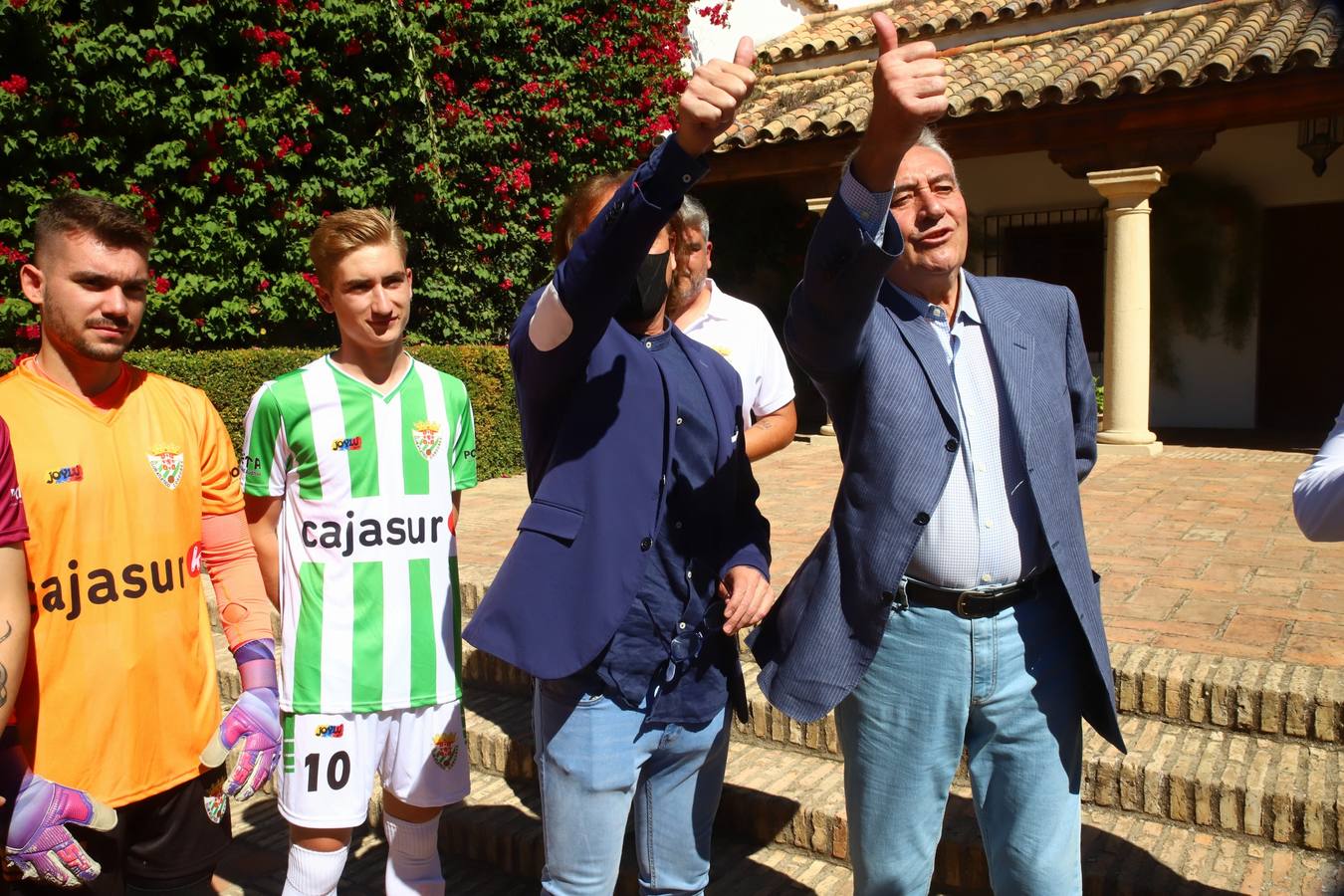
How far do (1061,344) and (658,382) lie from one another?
0.85 metres

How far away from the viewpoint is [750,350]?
3.27 metres

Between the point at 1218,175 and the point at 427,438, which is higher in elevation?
the point at 1218,175

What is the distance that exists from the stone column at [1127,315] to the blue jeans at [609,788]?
25.0 feet

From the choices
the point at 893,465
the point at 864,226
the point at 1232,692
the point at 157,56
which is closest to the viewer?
the point at 864,226

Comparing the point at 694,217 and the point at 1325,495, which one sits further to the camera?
the point at 694,217

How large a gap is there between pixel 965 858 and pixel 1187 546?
118 inches

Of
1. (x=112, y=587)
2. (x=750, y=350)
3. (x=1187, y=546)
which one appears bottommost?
(x=1187, y=546)

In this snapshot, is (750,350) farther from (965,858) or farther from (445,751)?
(965,858)

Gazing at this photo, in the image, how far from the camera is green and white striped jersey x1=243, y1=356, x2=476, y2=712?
2.52 m

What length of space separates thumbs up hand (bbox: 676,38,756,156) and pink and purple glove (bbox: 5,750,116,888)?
1740 millimetres

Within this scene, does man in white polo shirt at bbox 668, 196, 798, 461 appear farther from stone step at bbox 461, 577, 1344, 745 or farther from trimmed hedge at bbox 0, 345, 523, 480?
trimmed hedge at bbox 0, 345, 523, 480

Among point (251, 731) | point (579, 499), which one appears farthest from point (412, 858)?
point (579, 499)

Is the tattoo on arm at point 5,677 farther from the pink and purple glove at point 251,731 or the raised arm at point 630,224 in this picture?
the raised arm at point 630,224

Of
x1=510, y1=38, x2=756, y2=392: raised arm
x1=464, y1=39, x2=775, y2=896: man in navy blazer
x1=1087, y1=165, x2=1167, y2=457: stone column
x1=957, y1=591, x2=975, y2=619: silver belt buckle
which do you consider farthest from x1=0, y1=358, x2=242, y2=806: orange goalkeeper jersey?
x1=1087, y1=165, x2=1167, y2=457: stone column
